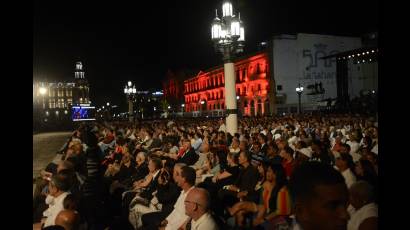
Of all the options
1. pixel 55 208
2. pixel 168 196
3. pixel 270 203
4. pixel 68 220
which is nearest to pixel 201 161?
pixel 168 196

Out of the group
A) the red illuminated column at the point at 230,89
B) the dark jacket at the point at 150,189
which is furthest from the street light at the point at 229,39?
the dark jacket at the point at 150,189

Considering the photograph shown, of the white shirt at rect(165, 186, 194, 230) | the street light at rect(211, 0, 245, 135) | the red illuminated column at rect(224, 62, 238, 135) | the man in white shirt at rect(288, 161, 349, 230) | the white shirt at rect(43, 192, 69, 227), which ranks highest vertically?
the street light at rect(211, 0, 245, 135)

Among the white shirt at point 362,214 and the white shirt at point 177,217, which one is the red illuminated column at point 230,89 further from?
the white shirt at point 362,214

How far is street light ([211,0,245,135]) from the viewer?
12.3 metres

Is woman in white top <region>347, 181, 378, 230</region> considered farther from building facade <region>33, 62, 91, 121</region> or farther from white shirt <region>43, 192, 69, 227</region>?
building facade <region>33, 62, 91, 121</region>

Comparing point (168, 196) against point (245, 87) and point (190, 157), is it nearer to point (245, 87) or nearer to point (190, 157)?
point (190, 157)

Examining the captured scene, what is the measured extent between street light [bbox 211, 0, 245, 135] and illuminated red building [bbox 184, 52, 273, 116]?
106 ft

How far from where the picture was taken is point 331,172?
243cm

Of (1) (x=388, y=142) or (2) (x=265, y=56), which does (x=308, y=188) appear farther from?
(2) (x=265, y=56)

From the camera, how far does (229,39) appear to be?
1252 centimetres

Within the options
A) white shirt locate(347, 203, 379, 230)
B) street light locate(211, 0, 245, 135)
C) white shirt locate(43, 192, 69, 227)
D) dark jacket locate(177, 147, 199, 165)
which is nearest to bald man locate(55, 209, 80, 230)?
white shirt locate(43, 192, 69, 227)

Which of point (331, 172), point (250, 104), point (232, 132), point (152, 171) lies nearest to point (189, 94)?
point (250, 104)

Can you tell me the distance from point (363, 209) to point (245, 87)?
55.5 meters

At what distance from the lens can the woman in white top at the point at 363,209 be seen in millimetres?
3971
